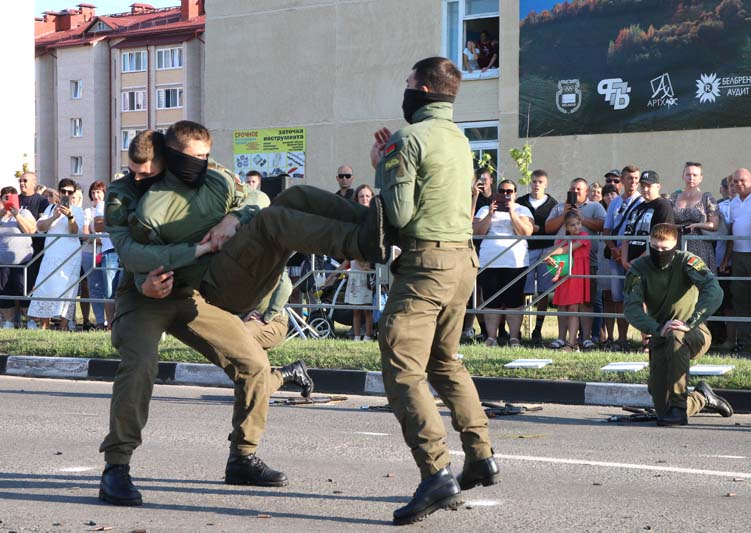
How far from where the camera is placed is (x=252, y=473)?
6.29 meters

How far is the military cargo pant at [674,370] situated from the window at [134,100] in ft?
257

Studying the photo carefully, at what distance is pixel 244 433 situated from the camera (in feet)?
20.6

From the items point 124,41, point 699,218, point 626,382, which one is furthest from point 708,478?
point 124,41

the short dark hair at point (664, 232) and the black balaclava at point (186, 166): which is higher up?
the black balaclava at point (186, 166)

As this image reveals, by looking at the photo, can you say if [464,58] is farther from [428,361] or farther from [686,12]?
[428,361]

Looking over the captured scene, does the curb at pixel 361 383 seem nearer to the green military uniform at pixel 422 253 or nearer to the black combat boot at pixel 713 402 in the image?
the black combat boot at pixel 713 402

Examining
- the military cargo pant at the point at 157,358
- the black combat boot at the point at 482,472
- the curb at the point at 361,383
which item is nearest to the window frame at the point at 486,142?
the curb at the point at 361,383

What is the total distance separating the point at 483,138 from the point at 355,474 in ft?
61.5

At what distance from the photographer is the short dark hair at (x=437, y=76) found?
17.7ft

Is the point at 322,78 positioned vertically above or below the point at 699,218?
above

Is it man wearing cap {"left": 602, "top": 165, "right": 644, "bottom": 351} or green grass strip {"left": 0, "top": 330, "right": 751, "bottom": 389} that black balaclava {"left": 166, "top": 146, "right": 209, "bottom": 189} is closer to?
green grass strip {"left": 0, "top": 330, "right": 751, "bottom": 389}

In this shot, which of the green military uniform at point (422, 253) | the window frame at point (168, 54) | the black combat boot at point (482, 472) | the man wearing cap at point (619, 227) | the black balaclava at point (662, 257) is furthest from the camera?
the window frame at point (168, 54)

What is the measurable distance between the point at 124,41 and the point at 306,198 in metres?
81.1

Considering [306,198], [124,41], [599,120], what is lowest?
[306,198]
